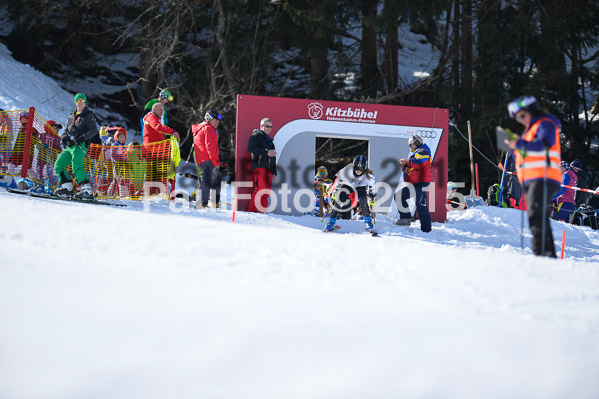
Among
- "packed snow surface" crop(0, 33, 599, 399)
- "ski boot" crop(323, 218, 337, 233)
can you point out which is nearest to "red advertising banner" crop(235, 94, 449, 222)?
"ski boot" crop(323, 218, 337, 233)

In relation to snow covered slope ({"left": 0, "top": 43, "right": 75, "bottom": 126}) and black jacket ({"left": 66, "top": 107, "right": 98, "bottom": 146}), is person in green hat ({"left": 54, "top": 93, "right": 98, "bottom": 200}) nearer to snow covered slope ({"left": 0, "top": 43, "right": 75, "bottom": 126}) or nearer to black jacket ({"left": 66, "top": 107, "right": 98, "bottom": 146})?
black jacket ({"left": 66, "top": 107, "right": 98, "bottom": 146})

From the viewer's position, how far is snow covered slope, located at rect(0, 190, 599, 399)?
384 centimetres

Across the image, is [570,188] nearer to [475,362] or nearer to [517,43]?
[517,43]

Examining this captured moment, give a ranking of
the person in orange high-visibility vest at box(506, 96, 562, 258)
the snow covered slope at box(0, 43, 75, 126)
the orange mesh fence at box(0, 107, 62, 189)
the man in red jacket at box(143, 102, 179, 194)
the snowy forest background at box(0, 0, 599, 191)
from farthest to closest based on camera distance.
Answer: the snowy forest background at box(0, 0, 599, 191) → the snow covered slope at box(0, 43, 75, 126) → the orange mesh fence at box(0, 107, 62, 189) → the man in red jacket at box(143, 102, 179, 194) → the person in orange high-visibility vest at box(506, 96, 562, 258)

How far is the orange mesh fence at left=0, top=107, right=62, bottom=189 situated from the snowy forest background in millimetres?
8694

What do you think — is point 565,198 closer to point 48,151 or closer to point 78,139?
point 78,139

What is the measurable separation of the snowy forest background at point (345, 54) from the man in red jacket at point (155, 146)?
28.6 feet

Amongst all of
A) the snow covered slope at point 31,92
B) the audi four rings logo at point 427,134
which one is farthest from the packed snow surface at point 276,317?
the snow covered slope at point 31,92

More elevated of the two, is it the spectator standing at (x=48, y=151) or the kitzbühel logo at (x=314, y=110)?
the kitzbühel logo at (x=314, y=110)

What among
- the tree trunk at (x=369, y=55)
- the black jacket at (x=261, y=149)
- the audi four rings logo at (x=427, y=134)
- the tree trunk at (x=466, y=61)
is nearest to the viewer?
the black jacket at (x=261, y=149)

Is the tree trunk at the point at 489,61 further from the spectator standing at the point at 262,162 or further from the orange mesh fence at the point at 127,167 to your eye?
the orange mesh fence at the point at 127,167

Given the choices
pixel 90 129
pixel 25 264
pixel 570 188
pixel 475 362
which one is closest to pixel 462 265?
pixel 475 362

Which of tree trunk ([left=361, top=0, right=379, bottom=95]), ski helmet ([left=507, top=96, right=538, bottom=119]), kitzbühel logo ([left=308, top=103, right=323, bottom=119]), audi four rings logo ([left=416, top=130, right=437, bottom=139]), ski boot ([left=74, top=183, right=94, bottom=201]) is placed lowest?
ski boot ([left=74, top=183, right=94, bottom=201])

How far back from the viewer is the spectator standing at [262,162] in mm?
12055
